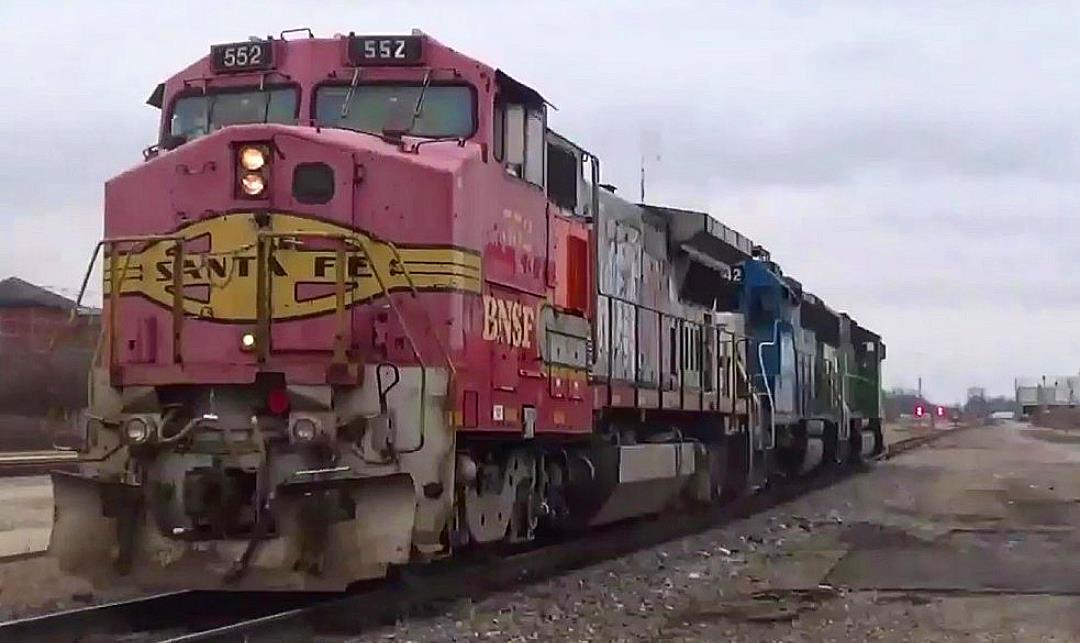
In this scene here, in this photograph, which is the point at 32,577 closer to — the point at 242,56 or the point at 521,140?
the point at 242,56

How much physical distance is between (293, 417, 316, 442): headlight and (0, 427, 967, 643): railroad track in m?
1.09

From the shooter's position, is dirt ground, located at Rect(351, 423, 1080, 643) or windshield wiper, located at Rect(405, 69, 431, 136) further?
windshield wiper, located at Rect(405, 69, 431, 136)

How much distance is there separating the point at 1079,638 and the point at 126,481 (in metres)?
5.90

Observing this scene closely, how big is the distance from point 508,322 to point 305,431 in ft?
7.40

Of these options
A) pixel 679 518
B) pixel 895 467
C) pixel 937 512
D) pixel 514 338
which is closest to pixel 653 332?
pixel 679 518

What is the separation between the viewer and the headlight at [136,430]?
29.2ft

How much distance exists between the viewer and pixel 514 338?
10633 mm

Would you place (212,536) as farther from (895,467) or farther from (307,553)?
(895,467)

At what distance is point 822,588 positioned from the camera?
1098 cm

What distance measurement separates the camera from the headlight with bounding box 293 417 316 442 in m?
8.70

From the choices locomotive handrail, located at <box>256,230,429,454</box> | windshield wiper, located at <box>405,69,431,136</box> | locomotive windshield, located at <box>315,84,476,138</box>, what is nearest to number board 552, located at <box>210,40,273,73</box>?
locomotive windshield, located at <box>315,84,476,138</box>

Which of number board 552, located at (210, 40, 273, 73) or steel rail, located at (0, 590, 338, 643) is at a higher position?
number board 552, located at (210, 40, 273, 73)

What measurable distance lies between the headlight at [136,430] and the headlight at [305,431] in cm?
97

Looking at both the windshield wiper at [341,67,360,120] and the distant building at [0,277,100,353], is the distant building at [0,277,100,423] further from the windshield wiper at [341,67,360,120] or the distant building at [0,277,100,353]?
the windshield wiper at [341,67,360,120]
